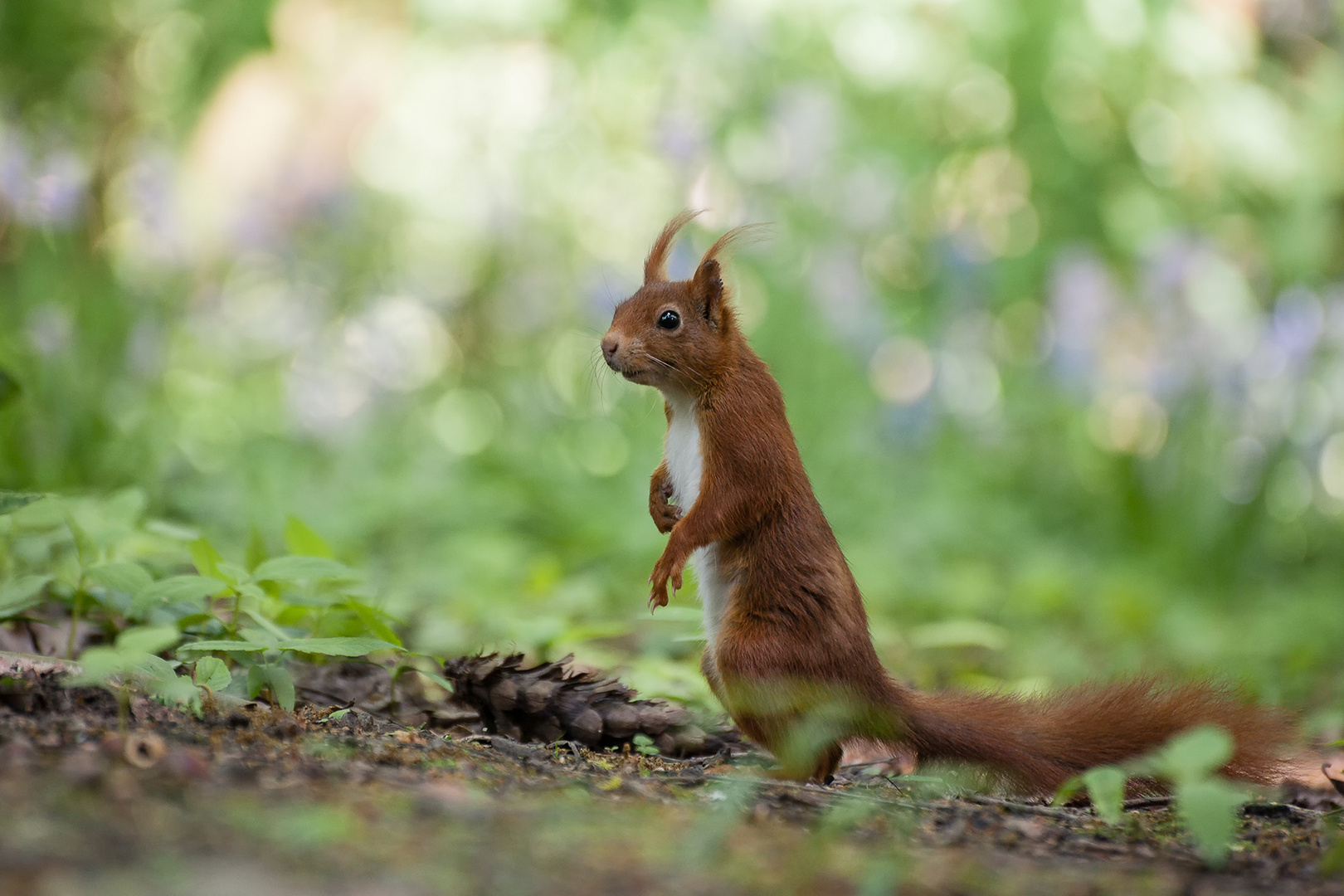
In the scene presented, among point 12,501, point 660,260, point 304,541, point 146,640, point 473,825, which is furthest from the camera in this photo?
point 660,260

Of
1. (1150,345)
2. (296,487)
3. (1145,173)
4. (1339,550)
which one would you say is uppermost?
(1145,173)

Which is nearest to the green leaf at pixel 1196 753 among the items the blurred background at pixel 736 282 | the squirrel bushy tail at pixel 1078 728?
the squirrel bushy tail at pixel 1078 728

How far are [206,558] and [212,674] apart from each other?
566 mm

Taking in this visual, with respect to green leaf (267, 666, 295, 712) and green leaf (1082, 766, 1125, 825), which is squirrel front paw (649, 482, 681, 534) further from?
green leaf (1082, 766, 1125, 825)

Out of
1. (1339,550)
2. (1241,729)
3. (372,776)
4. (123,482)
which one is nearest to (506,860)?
(372,776)

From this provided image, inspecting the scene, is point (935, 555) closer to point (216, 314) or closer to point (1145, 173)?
point (1145, 173)

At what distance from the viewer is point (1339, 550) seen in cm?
675

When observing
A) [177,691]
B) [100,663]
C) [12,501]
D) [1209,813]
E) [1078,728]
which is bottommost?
[1078,728]

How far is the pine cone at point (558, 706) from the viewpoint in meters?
2.72

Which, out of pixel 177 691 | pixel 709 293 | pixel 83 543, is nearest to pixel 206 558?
pixel 83 543

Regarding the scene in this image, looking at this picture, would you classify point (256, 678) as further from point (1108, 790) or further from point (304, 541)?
point (1108, 790)

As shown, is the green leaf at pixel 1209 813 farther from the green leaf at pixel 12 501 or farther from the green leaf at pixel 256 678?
the green leaf at pixel 12 501

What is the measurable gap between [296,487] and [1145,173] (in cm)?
541

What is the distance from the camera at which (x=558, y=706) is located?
107 inches
